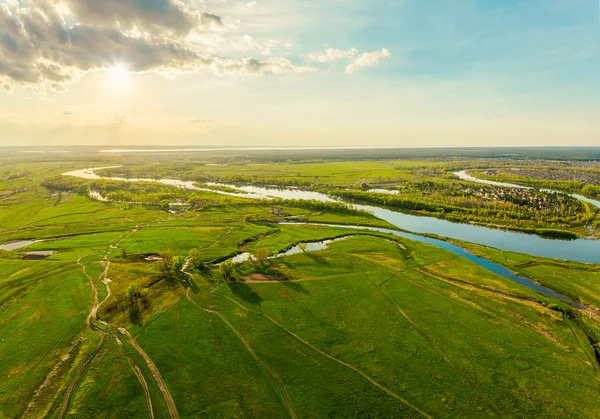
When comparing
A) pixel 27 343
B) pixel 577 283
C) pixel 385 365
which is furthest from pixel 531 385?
pixel 27 343

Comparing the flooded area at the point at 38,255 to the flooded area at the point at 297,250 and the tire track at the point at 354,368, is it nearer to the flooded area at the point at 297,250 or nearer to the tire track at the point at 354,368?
the flooded area at the point at 297,250

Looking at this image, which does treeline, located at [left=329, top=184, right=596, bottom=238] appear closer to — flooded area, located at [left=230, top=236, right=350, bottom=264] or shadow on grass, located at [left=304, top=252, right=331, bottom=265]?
flooded area, located at [left=230, top=236, right=350, bottom=264]

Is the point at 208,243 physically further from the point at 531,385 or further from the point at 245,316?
the point at 531,385

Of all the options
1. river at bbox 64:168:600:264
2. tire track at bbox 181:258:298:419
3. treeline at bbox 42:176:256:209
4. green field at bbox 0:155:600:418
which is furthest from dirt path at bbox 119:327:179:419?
treeline at bbox 42:176:256:209

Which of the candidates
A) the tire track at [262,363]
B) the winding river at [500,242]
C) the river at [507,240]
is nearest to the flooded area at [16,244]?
the tire track at [262,363]

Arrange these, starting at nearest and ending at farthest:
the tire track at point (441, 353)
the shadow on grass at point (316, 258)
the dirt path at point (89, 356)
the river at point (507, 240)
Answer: the dirt path at point (89, 356) < the tire track at point (441, 353) < the shadow on grass at point (316, 258) < the river at point (507, 240)

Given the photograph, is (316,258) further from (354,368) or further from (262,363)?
(262,363)

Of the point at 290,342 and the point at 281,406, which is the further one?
the point at 290,342
